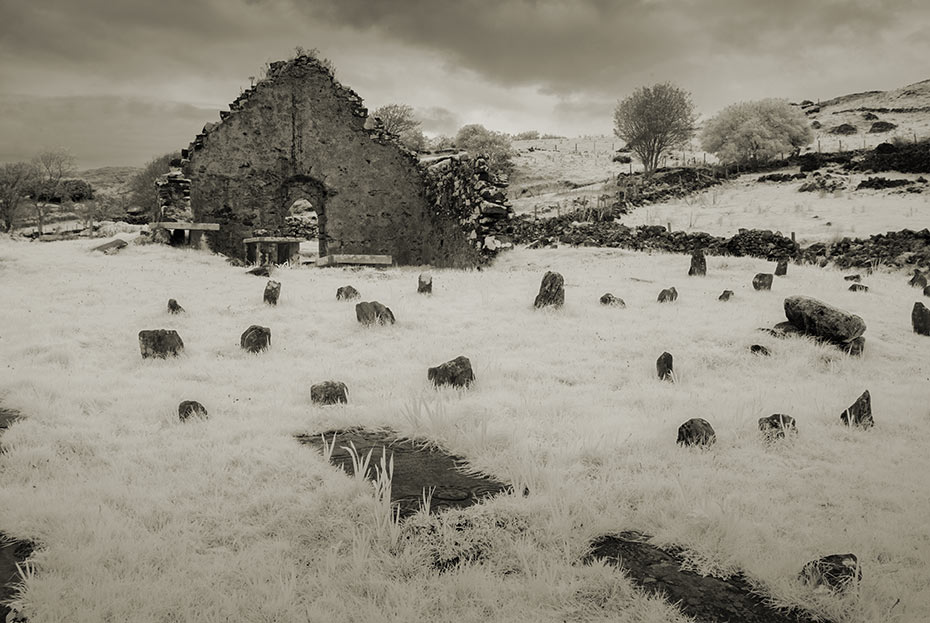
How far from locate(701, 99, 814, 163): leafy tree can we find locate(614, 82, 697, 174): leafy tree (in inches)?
92.2

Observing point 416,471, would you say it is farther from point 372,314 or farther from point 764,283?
point 764,283

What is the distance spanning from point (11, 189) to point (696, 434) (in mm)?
40457

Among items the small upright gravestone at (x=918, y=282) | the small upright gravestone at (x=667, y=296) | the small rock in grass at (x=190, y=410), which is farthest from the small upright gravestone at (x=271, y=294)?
the small upright gravestone at (x=918, y=282)

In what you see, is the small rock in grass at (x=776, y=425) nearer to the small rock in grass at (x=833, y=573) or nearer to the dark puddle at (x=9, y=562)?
the small rock in grass at (x=833, y=573)

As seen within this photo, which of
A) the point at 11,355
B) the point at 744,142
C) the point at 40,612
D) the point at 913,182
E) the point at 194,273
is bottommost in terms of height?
the point at 40,612

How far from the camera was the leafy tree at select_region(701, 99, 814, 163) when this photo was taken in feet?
153

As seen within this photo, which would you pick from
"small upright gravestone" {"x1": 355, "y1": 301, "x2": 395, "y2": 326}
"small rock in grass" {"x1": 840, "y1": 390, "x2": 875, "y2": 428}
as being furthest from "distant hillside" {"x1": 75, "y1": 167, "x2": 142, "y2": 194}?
"small rock in grass" {"x1": 840, "y1": 390, "x2": 875, "y2": 428}

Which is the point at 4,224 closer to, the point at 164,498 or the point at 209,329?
the point at 209,329

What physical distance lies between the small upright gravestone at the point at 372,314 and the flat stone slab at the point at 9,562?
5164mm

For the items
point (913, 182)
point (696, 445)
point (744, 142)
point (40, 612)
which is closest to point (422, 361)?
point (696, 445)

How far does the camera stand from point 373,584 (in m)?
2.48

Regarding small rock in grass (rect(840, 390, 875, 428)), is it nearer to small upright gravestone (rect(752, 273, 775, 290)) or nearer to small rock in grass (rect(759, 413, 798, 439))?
small rock in grass (rect(759, 413, 798, 439))

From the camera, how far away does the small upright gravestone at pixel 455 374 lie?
17.8ft

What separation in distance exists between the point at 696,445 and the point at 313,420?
9.46ft
